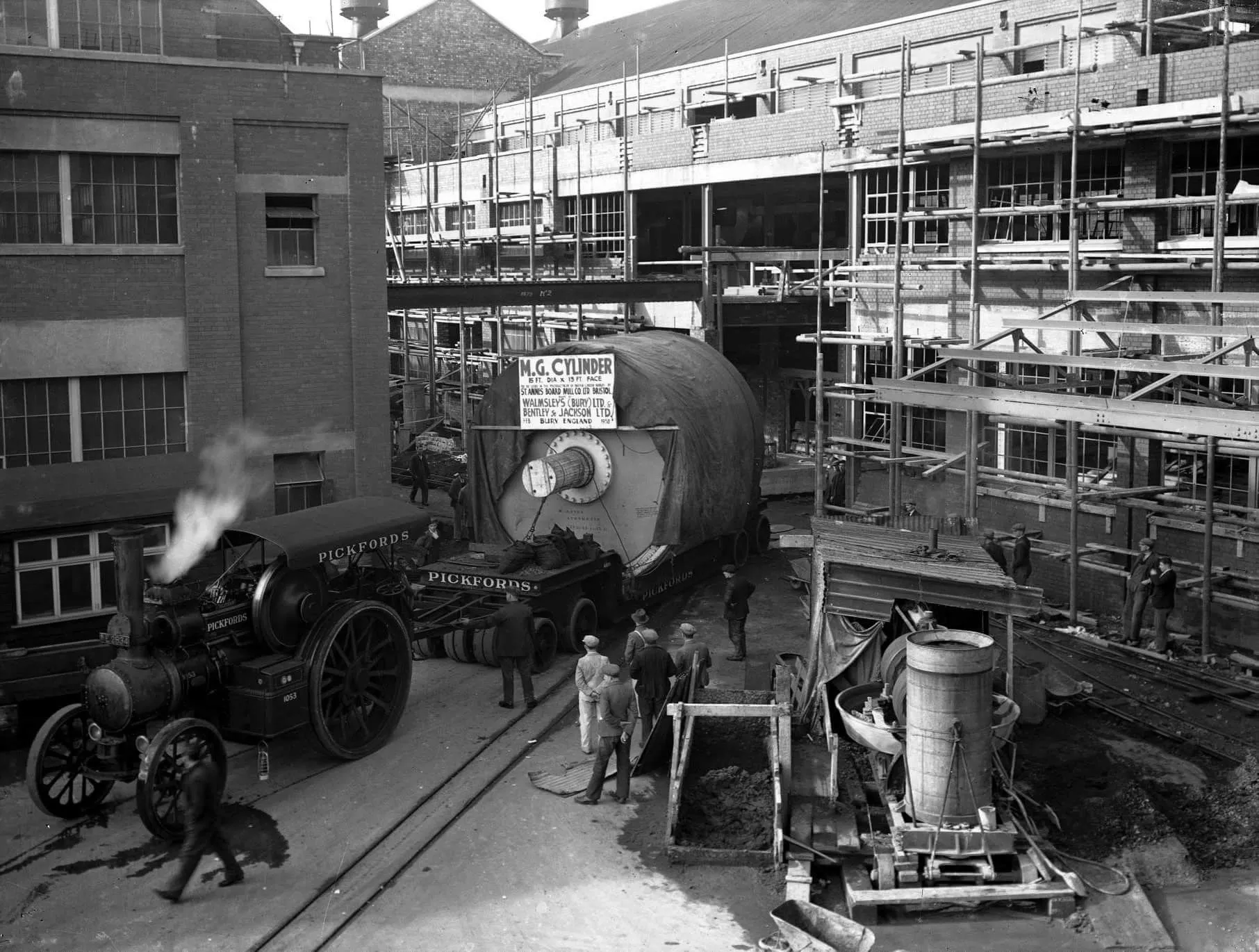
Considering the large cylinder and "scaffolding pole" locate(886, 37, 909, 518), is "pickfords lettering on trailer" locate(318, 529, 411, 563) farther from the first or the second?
"scaffolding pole" locate(886, 37, 909, 518)

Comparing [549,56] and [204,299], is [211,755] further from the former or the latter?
[549,56]

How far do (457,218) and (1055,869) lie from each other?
34.3 m

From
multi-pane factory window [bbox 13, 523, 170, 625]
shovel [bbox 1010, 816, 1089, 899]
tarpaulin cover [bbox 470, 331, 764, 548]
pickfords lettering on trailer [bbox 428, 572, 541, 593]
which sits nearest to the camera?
shovel [bbox 1010, 816, 1089, 899]

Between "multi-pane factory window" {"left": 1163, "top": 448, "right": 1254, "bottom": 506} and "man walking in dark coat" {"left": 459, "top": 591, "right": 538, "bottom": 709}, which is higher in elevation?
"multi-pane factory window" {"left": 1163, "top": 448, "right": 1254, "bottom": 506}

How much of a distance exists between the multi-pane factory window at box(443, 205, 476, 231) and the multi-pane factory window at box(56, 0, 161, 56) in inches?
795

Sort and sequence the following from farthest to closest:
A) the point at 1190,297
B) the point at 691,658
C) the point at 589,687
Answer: the point at 1190,297, the point at 691,658, the point at 589,687

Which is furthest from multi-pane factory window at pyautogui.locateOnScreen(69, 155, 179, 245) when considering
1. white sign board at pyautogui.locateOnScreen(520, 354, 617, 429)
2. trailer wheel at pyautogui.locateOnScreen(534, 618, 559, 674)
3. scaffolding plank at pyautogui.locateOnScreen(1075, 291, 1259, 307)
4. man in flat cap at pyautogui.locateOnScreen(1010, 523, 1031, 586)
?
man in flat cap at pyautogui.locateOnScreen(1010, 523, 1031, 586)

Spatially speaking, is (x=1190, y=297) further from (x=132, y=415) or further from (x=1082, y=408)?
(x=132, y=415)

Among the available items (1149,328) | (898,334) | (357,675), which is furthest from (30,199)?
(1149,328)

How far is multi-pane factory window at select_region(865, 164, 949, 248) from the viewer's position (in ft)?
72.4

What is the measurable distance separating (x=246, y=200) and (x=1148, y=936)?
48.5ft

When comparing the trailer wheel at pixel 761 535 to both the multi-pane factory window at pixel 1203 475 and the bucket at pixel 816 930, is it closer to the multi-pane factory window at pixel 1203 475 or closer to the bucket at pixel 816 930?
the multi-pane factory window at pixel 1203 475

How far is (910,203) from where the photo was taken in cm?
2269

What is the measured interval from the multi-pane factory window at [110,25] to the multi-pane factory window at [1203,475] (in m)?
15.0
